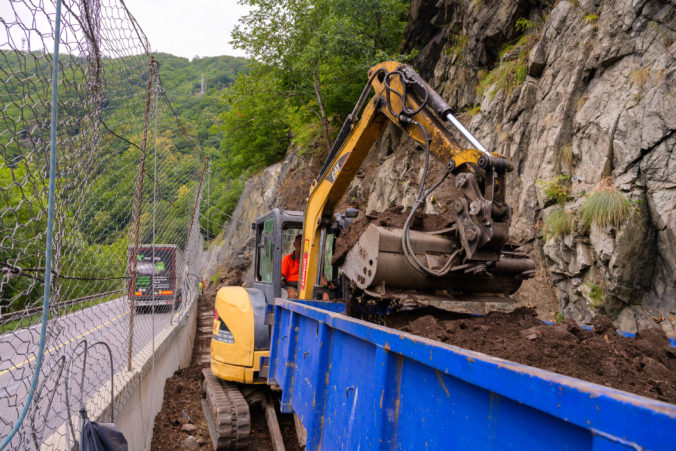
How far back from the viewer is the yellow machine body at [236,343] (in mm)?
5090

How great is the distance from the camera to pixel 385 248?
3381mm

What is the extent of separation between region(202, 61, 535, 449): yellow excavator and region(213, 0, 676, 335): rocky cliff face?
316 cm

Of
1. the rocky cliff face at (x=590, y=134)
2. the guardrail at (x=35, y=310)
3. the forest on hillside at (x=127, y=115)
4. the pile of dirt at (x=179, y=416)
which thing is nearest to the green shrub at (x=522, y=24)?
the rocky cliff face at (x=590, y=134)

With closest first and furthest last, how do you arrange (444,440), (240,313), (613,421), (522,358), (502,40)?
1. (613,421)
2. (444,440)
3. (522,358)
4. (240,313)
5. (502,40)

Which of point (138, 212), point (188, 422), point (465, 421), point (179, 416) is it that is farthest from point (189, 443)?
point (465, 421)

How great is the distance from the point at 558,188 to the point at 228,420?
612 centimetres

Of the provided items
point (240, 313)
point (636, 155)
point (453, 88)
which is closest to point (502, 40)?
point (453, 88)

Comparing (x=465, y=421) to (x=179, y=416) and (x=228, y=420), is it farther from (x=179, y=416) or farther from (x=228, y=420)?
(x=179, y=416)

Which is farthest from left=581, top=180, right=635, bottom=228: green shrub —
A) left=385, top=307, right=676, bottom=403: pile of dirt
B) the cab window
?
the cab window

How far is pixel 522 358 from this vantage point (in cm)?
204

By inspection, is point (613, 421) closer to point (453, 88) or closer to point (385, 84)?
point (385, 84)

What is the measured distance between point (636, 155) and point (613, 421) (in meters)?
6.38

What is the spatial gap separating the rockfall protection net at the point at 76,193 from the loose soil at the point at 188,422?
2.87ft

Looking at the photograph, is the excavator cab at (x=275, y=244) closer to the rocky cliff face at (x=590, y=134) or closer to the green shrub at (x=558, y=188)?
the rocky cliff face at (x=590, y=134)
